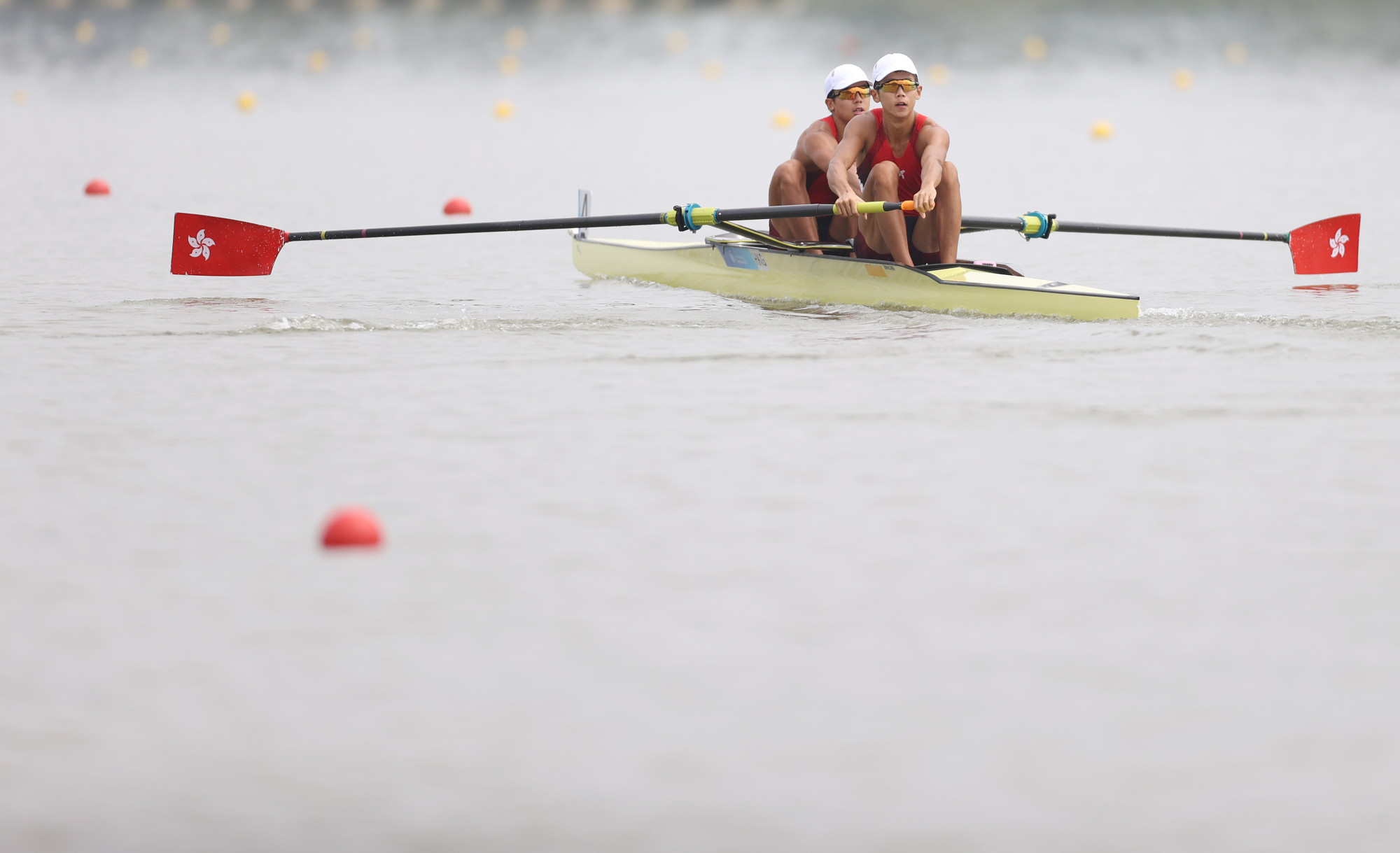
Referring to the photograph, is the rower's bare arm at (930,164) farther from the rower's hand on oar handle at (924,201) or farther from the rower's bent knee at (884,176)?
the rower's bent knee at (884,176)

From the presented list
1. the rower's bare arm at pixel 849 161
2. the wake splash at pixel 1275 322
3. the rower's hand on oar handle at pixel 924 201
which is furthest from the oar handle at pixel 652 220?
the wake splash at pixel 1275 322

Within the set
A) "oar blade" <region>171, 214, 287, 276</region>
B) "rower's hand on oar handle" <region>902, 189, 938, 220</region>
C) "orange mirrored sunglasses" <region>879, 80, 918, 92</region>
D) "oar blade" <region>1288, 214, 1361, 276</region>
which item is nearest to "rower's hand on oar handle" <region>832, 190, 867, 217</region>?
"rower's hand on oar handle" <region>902, 189, 938, 220</region>

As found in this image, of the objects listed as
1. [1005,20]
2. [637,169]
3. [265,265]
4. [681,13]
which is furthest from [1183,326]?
[681,13]

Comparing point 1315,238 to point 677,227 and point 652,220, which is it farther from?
point 652,220

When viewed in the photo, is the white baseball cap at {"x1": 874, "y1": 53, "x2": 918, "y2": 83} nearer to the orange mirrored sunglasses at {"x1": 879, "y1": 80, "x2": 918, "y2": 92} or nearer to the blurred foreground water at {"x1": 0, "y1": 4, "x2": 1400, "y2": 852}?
the orange mirrored sunglasses at {"x1": 879, "y1": 80, "x2": 918, "y2": 92}

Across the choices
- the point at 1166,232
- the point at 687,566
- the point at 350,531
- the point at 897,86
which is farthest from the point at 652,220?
the point at 687,566

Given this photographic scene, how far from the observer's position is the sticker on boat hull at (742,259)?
403 inches

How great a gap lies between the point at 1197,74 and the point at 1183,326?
24.5 m

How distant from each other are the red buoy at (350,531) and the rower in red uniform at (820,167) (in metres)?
5.58

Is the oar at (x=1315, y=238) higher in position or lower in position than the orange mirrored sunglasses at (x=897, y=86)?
lower

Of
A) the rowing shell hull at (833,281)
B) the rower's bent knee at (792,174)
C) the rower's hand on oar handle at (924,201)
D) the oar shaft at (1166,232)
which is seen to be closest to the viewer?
the rowing shell hull at (833,281)

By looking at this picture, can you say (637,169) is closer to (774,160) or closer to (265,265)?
(774,160)

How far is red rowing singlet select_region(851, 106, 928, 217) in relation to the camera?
9.45 metres

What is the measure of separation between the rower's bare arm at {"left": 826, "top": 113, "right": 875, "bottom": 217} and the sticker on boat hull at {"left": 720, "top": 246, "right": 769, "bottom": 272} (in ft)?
2.62
